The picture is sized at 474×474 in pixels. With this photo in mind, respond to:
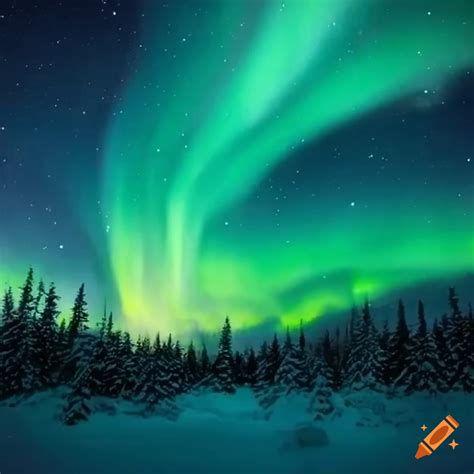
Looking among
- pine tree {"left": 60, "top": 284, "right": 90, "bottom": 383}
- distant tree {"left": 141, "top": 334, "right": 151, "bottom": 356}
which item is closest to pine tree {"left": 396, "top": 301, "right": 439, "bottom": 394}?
distant tree {"left": 141, "top": 334, "right": 151, "bottom": 356}

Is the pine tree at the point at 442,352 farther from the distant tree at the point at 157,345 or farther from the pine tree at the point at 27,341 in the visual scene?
the pine tree at the point at 27,341

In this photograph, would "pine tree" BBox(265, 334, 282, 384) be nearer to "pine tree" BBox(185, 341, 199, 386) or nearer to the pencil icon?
"pine tree" BBox(185, 341, 199, 386)

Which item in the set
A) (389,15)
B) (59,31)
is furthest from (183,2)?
(389,15)

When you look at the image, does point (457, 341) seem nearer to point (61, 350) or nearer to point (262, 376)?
point (262, 376)

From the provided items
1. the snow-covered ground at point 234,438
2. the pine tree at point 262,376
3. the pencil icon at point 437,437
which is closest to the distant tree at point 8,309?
the snow-covered ground at point 234,438

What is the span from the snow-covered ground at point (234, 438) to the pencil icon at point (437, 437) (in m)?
0.06

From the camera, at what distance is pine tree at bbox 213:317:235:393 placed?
7050mm

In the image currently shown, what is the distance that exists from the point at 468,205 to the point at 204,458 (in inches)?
176

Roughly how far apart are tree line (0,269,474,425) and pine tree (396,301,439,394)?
0.04ft

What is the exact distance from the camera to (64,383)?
22.3 ft

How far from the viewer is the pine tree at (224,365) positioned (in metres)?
7.05

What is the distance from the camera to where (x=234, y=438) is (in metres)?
6.82

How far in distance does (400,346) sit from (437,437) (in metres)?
1.13

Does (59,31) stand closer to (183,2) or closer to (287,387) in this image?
(183,2)
